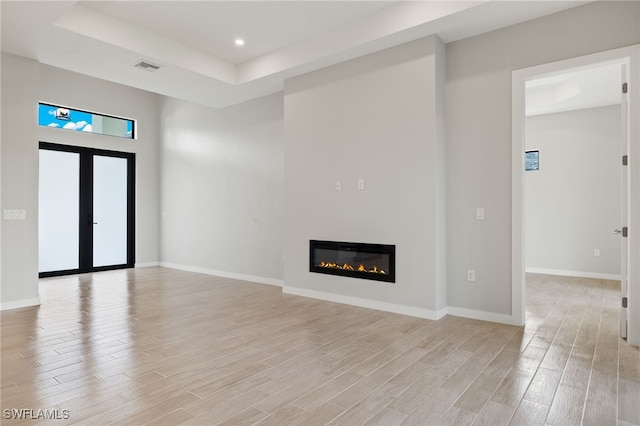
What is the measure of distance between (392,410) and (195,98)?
5.57 metres

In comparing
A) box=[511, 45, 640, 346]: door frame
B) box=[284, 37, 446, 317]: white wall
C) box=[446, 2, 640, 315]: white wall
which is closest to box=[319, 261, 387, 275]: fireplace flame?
box=[284, 37, 446, 317]: white wall

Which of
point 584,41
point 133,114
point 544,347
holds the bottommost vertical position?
point 544,347

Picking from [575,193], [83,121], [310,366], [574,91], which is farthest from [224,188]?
[575,193]

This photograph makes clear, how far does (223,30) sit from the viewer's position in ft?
14.1

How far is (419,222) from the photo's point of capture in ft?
13.0

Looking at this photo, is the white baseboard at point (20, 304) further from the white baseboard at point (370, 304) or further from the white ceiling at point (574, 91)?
the white ceiling at point (574, 91)

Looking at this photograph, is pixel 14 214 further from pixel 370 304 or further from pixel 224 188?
pixel 370 304

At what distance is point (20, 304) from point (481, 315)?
5222 millimetres

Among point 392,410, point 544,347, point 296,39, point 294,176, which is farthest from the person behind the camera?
point 294,176

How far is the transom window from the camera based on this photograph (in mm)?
6379

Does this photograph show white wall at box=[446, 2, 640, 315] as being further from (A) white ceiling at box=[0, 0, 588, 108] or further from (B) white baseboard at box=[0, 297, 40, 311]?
(B) white baseboard at box=[0, 297, 40, 311]

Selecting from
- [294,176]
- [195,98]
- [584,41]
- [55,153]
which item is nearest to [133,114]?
[55,153]

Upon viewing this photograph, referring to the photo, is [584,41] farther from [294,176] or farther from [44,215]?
[44,215]

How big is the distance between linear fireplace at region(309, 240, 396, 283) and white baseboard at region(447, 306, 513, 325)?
71 centimetres
